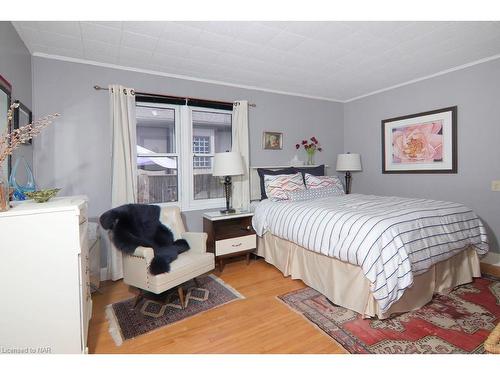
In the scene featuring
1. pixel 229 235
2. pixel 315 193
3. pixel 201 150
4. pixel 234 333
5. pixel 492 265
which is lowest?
pixel 234 333

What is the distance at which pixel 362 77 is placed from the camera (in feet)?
11.6

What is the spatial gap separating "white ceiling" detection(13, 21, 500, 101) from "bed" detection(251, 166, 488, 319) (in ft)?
5.33

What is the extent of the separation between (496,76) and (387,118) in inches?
51.7

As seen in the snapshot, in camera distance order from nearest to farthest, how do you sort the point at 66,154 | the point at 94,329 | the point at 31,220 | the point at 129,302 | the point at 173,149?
the point at 31,220 < the point at 94,329 < the point at 129,302 < the point at 66,154 < the point at 173,149

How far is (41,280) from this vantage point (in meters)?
1.46

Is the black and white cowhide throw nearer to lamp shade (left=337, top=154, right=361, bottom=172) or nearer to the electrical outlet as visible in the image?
lamp shade (left=337, top=154, right=361, bottom=172)

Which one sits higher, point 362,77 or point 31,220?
point 362,77

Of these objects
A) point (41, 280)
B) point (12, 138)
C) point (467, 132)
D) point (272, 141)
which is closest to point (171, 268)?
point (41, 280)

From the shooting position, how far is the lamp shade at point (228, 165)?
3.17 m

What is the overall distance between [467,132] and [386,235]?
2.32m

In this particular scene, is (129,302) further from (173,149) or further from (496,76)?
(496,76)

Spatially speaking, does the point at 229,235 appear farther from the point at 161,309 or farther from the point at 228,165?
the point at 161,309
